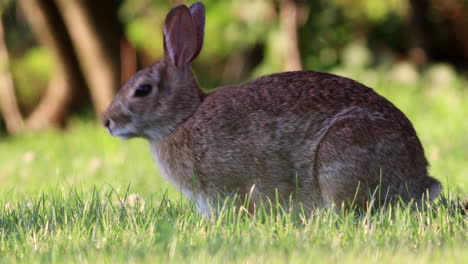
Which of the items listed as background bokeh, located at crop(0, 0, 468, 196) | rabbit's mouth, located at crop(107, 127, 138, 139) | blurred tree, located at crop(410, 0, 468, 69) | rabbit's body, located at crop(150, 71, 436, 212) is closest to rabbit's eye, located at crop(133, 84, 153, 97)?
rabbit's mouth, located at crop(107, 127, 138, 139)

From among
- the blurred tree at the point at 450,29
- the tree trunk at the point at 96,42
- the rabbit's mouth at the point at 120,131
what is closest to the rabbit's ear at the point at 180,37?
the rabbit's mouth at the point at 120,131

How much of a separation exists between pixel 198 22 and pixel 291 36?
7659mm

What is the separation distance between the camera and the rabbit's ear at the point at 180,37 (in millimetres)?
4957

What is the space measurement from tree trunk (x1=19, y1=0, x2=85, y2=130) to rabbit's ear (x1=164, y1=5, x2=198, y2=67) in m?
9.56

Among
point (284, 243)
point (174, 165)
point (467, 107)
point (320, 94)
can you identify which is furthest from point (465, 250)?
point (467, 107)

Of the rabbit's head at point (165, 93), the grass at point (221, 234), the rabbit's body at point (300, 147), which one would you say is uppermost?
the rabbit's head at point (165, 93)

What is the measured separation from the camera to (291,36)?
499 inches

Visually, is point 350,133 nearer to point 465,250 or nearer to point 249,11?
point 465,250

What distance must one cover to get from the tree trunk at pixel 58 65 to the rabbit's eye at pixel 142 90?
31.6 feet

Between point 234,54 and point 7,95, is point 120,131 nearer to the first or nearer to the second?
point 7,95

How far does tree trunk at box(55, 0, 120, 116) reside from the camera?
1292 centimetres

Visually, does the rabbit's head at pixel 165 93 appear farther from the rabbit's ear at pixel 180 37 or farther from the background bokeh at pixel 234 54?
the background bokeh at pixel 234 54

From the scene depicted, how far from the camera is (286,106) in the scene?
4625mm

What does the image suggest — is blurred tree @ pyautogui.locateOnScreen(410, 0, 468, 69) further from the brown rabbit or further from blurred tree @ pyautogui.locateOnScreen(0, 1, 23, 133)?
the brown rabbit
